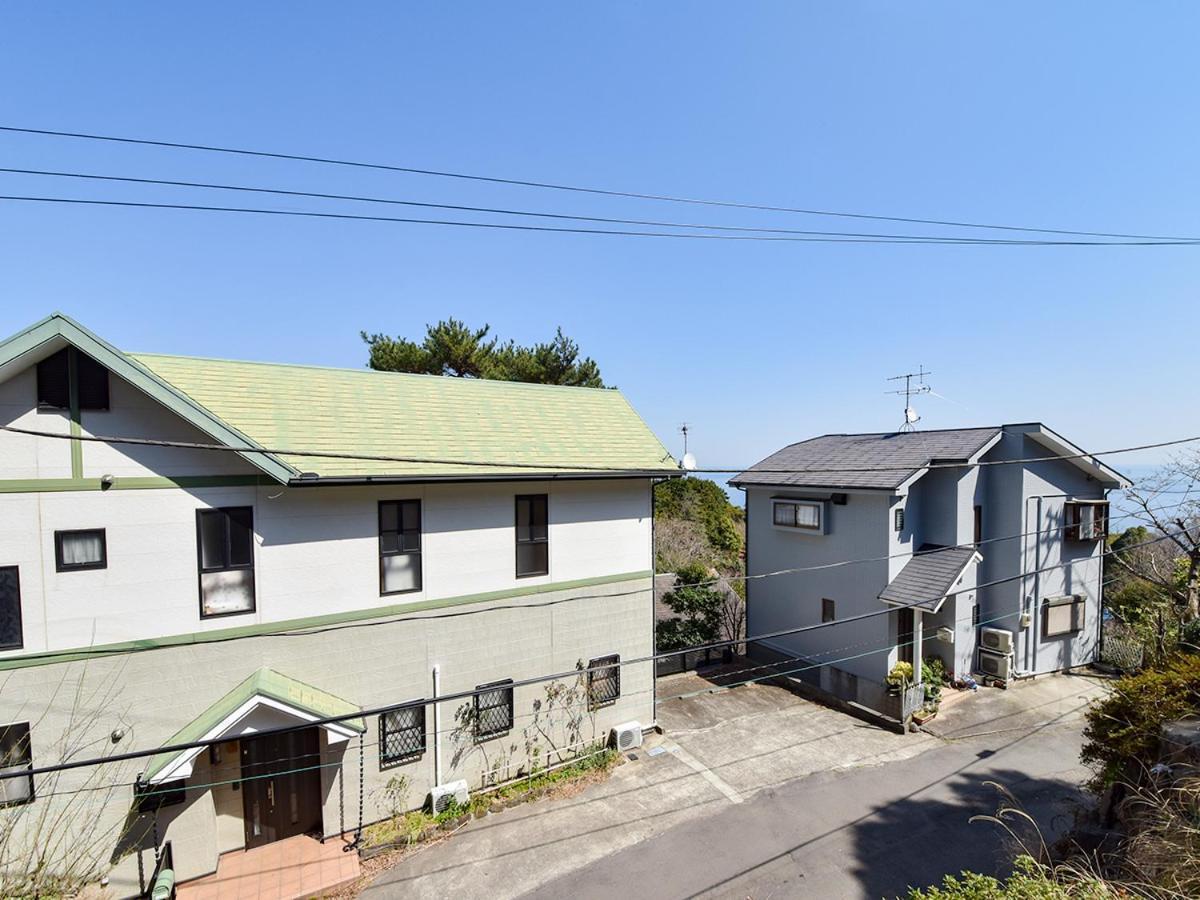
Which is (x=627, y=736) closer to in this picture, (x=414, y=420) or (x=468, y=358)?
(x=414, y=420)

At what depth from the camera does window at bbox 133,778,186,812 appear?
25.4 feet

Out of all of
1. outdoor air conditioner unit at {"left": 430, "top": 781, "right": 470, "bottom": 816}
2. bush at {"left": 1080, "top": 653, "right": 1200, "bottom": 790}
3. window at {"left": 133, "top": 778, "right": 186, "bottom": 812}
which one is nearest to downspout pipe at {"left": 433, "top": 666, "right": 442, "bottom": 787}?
outdoor air conditioner unit at {"left": 430, "top": 781, "right": 470, "bottom": 816}

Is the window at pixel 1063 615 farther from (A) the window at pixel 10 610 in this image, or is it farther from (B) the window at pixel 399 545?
(A) the window at pixel 10 610

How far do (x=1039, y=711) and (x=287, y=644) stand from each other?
55.9ft

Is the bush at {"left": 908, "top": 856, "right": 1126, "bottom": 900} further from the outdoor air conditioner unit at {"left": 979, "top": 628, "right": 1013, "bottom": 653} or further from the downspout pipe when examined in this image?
the outdoor air conditioner unit at {"left": 979, "top": 628, "right": 1013, "bottom": 653}

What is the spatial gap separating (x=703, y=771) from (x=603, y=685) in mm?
2629

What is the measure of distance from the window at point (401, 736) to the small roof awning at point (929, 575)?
10.8 meters

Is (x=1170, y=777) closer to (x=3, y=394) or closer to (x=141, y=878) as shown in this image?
(x=141, y=878)

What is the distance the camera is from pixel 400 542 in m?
10.0

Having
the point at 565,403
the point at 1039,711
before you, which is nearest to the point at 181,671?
the point at 565,403

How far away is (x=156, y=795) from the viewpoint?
8.12 meters

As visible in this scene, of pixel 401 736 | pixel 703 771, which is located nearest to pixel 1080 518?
pixel 703 771

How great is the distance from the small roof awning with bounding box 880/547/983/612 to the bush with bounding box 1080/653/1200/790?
4.49m

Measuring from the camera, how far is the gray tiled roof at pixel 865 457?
14633mm
